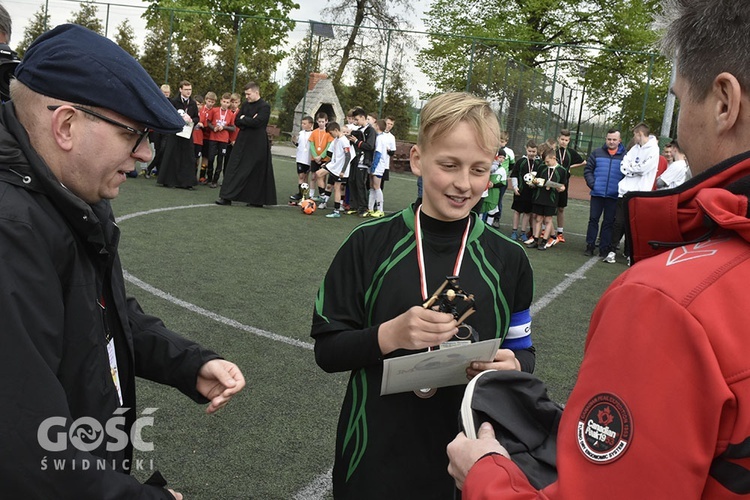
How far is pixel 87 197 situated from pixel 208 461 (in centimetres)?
246

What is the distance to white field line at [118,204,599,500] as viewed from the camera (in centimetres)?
371

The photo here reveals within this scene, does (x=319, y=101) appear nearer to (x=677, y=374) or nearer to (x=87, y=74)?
(x=87, y=74)

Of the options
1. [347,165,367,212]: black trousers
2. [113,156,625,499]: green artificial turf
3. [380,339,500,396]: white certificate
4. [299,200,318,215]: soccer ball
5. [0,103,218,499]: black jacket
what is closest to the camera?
[0,103,218,499]: black jacket

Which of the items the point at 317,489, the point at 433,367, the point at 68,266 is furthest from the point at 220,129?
the point at 68,266

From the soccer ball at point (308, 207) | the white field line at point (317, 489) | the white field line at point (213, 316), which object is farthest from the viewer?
the soccer ball at point (308, 207)

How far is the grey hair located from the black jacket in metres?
1.35

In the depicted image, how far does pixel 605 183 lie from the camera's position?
1242 centimetres

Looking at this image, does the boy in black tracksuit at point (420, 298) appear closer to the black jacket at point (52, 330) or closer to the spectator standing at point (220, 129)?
the black jacket at point (52, 330)

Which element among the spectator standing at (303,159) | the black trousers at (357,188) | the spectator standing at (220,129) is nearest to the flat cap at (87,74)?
the black trousers at (357,188)

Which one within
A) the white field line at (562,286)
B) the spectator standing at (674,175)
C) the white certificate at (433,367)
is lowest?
the white field line at (562,286)

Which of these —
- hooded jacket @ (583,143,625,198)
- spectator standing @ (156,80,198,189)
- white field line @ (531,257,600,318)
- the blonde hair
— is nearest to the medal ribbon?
the blonde hair

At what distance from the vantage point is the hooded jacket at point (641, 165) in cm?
1153

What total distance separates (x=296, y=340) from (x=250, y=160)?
8.28 meters

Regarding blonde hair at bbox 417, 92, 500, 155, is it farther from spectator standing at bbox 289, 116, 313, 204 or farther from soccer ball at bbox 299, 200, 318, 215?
spectator standing at bbox 289, 116, 313, 204
